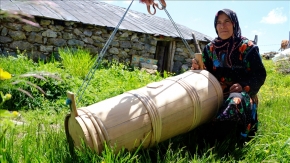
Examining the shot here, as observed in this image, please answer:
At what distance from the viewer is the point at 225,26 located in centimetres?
274

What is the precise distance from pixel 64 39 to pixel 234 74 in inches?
240

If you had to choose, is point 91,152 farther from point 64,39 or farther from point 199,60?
point 64,39

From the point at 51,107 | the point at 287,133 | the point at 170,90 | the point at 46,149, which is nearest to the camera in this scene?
the point at 46,149

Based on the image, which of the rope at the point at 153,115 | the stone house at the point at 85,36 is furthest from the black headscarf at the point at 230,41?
the stone house at the point at 85,36

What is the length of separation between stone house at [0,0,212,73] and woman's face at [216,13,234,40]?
16.1 feet

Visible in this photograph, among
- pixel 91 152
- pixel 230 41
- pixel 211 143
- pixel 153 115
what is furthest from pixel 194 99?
pixel 91 152

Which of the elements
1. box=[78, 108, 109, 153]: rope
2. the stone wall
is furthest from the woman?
the stone wall

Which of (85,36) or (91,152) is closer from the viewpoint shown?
(91,152)

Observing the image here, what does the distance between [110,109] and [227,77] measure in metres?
1.35

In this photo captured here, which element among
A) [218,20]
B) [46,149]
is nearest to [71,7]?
[218,20]

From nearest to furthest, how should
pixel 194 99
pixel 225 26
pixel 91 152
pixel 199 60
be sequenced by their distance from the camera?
1. pixel 91 152
2. pixel 194 99
3. pixel 225 26
4. pixel 199 60

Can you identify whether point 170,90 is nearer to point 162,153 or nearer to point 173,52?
point 162,153

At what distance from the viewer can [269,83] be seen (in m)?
9.31

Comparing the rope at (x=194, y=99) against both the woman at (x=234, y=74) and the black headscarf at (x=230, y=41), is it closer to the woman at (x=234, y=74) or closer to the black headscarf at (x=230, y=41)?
the woman at (x=234, y=74)
